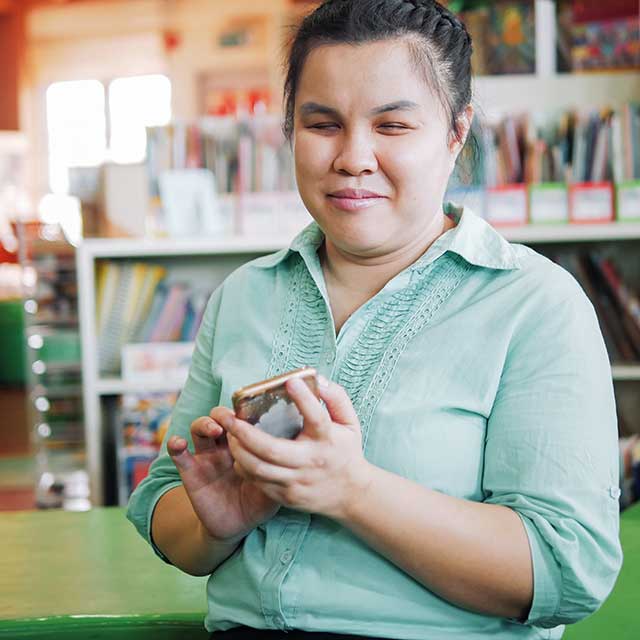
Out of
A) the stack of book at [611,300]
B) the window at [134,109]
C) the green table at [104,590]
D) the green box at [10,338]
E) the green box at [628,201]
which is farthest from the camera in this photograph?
the window at [134,109]

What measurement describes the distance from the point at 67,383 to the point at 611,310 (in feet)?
5.97

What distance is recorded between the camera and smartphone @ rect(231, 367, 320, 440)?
77cm

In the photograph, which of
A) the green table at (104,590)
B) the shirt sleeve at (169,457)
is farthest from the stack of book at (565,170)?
the shirt sleeve at (169,457)

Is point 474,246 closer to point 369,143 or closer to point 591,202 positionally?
point 369,143

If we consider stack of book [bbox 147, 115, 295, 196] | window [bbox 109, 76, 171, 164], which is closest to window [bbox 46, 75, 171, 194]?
window [bbox 109, 76, 171, 164]

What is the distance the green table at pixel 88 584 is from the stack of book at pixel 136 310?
3.98 ft

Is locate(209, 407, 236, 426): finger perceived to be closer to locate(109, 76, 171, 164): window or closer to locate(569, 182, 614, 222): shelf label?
locate(569, 182, 614, 222): shelf label

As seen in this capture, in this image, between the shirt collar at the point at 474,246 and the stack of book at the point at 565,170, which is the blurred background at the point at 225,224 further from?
the shirt collar at the point at 474,246

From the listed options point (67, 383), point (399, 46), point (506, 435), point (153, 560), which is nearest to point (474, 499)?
point (506, 435)

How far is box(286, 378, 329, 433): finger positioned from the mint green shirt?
0.53 ft

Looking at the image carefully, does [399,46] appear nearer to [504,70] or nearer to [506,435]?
[506,435]

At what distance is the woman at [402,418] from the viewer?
2.74 ft

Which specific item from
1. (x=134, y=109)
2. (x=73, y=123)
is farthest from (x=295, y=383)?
(x=73, y=123)

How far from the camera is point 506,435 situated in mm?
883
